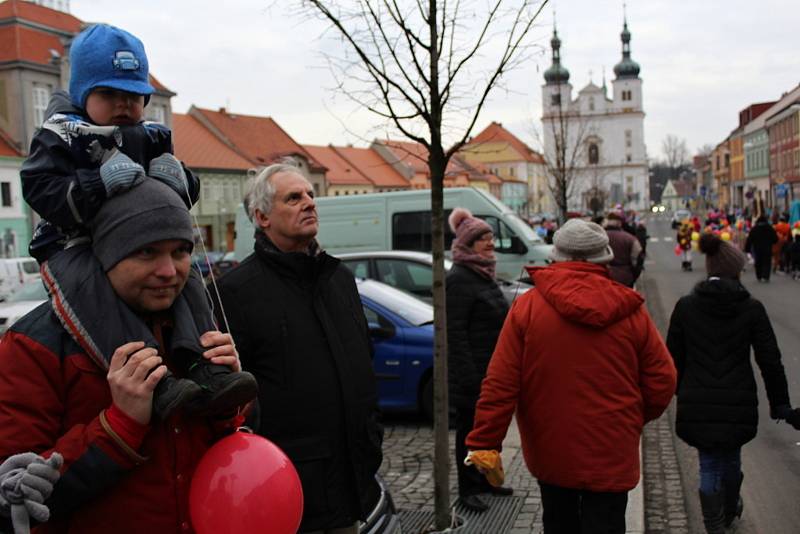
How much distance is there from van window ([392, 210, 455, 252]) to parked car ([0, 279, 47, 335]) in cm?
697

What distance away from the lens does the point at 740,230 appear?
119ft

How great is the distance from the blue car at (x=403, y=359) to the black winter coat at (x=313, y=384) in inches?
199

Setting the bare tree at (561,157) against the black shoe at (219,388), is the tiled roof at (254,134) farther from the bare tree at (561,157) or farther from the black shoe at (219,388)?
the black shoe at (219,388)

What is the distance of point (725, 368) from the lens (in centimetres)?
498

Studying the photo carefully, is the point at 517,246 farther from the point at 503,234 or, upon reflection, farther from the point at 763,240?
the point at 763,240

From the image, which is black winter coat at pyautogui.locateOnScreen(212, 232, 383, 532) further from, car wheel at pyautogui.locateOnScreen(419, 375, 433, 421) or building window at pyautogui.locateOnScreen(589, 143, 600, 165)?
building window at pyautogui.locateOnScreen(589, 143, 600, 165)

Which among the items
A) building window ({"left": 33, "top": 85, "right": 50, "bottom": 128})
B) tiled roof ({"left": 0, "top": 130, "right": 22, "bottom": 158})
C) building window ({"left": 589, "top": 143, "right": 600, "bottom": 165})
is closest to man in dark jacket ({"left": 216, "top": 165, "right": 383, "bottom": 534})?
tiled roof ({"left": 0, "top": 130, "right": 22, "bottom": 158})

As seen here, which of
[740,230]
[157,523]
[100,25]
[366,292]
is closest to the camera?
[157,523]

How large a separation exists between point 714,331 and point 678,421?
604 millimetres

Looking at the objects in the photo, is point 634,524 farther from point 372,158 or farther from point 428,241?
point 372,158

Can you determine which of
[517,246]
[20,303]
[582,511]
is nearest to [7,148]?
[20,303]

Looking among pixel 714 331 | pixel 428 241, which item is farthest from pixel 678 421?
pixel 428 241

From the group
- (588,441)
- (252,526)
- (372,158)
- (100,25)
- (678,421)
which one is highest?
(372,158)

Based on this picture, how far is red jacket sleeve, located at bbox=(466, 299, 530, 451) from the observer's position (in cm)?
369
